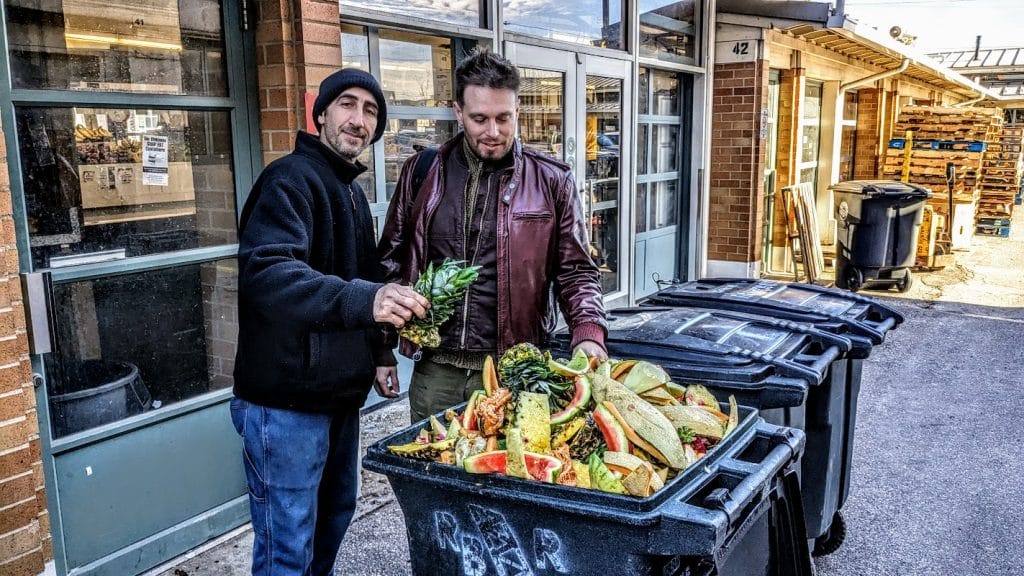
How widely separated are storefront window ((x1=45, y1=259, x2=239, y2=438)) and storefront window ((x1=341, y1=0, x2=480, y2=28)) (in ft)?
6.16

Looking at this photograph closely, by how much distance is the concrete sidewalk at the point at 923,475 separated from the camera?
362 cm

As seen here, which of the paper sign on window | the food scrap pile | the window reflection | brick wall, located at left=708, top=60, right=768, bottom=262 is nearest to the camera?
the food scrap pile

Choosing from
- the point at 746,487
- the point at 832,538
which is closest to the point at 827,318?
the point at 832,538

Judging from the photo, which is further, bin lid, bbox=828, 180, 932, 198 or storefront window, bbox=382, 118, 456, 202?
bin lid, bbox=828, 180, 932, 198

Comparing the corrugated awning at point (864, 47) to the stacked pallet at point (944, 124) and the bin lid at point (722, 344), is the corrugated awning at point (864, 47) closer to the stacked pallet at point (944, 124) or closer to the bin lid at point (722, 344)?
the stacked pallet at point (944, 124)

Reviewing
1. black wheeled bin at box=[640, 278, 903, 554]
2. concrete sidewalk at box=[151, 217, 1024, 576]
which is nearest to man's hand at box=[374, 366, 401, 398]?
concrete sidewalk at box=[151, 217, 1024, 576]

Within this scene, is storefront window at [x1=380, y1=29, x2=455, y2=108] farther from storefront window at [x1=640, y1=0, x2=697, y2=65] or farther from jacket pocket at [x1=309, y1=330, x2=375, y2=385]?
storefront window at [x1=640, y1=0, x2=697, y2=65]

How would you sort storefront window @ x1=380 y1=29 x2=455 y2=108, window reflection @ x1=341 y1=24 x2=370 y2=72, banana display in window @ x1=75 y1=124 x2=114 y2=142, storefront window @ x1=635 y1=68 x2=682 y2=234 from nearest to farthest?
banana display in window @ x1=75 y1=124 x2=114 y2=142 < window reflection @ x1=341 y1=24 x2=370 y2=72 < storefront window @ x1=380 y1=29 x2=455 y2=108 < storefront window @ x1=635 y1=68 x2=682 y2=234

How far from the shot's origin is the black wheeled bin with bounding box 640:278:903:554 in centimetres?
347

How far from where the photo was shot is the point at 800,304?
12.6ft

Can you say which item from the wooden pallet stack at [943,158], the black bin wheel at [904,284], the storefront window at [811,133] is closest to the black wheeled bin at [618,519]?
the black bin wheel at [904,284]

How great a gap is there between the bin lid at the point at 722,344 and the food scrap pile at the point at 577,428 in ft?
1.90

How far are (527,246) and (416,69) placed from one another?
8.85 ft

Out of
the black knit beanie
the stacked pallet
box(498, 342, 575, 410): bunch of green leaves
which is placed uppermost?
the stacked pallet
